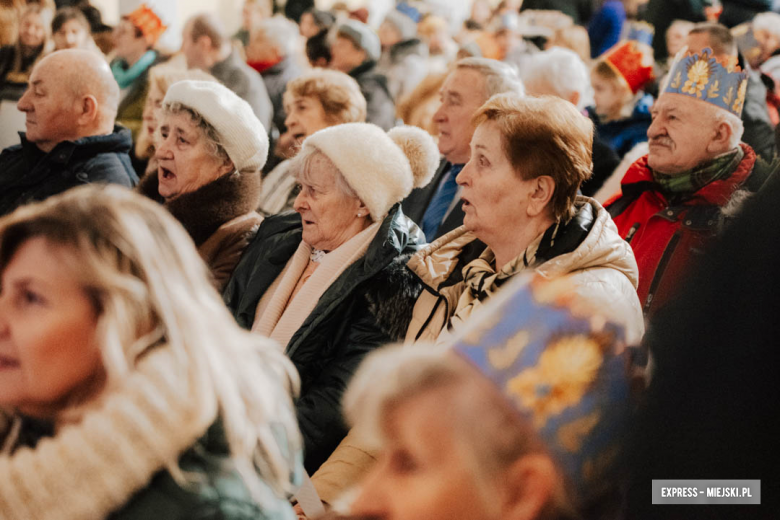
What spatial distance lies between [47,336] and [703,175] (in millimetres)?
2864

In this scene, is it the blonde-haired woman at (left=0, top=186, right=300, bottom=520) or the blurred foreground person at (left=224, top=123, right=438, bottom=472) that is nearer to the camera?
the blonde-haired woman at (left=0, top=186, right=300, bottom=520)

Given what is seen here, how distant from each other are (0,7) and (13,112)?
1349 millimetres

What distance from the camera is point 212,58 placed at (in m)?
6.73

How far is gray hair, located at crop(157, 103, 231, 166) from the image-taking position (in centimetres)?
423

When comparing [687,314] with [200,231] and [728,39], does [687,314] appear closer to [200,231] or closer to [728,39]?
[200,231]

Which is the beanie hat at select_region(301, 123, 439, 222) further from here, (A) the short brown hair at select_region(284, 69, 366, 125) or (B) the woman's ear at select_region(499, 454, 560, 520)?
(B) the woman's ear at select_region(499, 454, 560, 520)

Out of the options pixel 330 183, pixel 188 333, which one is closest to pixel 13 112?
pixel 330 183

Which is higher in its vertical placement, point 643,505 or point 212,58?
point 643,505

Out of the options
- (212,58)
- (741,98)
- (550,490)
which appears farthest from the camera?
(212,58)

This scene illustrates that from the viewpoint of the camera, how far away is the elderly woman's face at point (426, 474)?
4.01 ft

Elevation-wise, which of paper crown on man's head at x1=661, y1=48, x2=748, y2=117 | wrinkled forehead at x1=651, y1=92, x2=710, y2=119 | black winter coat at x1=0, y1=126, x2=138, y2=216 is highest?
paper crown on man's head at x1=661, y1=48, x2=748, y2=117

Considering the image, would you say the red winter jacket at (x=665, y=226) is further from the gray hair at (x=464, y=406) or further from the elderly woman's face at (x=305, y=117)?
the gray hair at (x=464, y=406)

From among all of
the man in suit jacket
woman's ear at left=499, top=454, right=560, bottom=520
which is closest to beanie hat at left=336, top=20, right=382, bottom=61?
the man in suit jacket

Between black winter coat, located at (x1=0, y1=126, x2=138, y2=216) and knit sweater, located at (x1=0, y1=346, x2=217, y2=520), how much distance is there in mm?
3372
